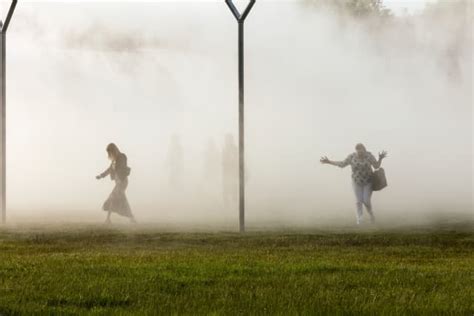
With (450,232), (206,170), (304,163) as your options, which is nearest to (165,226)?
(450,232)

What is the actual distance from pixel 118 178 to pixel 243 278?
61.0ft

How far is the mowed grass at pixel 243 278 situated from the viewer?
8.71 m

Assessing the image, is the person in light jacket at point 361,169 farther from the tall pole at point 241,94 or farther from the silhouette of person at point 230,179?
the silhouette of person at point 230,179

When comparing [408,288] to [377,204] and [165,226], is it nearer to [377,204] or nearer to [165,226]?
[165,226]

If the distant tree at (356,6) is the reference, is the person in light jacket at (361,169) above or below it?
below

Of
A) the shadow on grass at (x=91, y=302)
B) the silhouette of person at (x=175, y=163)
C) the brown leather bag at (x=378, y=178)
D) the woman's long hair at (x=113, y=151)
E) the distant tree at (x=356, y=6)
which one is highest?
the distant tree at (x=356, y=6)

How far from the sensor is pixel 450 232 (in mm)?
22844

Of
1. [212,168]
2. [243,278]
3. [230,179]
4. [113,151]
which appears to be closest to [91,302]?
[243,278]

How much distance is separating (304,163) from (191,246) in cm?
3337

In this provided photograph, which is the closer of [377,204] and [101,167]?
[377,204]

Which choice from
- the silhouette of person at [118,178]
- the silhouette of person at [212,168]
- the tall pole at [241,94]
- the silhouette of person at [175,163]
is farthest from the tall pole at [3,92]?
the silhouette of person at [175,163]

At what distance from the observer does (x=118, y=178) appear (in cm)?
2927

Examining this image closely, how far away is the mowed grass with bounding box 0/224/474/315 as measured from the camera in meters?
8.71

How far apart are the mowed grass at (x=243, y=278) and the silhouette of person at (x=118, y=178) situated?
10004 mm
